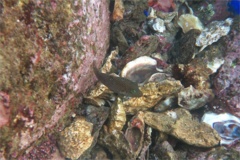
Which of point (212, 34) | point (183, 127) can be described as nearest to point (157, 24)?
point (212, 34)

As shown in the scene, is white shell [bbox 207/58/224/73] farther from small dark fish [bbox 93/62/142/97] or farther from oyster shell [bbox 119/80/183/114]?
small dark fish [bbox 93/62/142/97]

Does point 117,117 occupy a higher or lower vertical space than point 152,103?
lower

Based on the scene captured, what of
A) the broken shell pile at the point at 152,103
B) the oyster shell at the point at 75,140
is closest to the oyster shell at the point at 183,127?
the broken shell pile at the point at 152,103

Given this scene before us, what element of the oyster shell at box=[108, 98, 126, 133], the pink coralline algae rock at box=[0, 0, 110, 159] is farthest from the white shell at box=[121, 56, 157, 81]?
the pink coralline algae rock at box=[0, 0, 110, 159]

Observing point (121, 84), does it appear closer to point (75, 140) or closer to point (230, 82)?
point (75, 140)

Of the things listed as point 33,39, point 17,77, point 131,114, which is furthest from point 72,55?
point 131,114

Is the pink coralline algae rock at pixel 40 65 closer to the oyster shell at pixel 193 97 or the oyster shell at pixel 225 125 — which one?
the oyster shell at pixel 193 97
